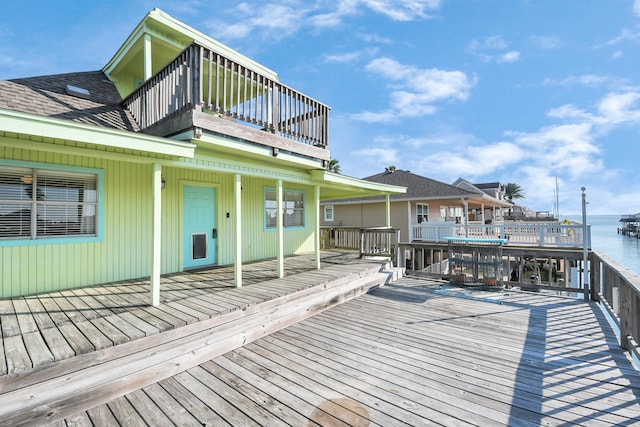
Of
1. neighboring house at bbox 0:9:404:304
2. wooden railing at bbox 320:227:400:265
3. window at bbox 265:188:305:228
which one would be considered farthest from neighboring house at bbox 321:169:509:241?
neighboring house at bbox 0:9:404:304

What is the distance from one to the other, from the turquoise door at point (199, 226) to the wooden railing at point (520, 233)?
761cm

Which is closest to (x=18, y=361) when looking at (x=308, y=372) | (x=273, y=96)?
(x=308, y=372)

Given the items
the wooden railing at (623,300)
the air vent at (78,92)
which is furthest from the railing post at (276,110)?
the wooden railing at (623,300)

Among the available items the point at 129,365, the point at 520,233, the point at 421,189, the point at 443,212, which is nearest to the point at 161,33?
the point at 129,365

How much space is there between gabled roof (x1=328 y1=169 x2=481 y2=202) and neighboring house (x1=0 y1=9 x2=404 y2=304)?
8761mm

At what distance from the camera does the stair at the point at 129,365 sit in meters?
2.05

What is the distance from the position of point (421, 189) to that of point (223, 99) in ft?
41.8

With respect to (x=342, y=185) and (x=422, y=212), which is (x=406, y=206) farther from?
(x=342, y=185)

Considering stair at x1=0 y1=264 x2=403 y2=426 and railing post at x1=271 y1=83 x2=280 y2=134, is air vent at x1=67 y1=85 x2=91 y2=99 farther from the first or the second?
stair at x1=0 y1=264 x2=403 y2=426

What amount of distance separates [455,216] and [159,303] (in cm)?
2178

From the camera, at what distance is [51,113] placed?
4.41 meters

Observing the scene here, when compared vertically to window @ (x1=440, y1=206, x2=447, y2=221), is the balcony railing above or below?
above

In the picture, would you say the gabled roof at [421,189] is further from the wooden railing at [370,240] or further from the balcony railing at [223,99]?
the balcony railing at [223,99]

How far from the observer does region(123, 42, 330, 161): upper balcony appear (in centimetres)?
398
